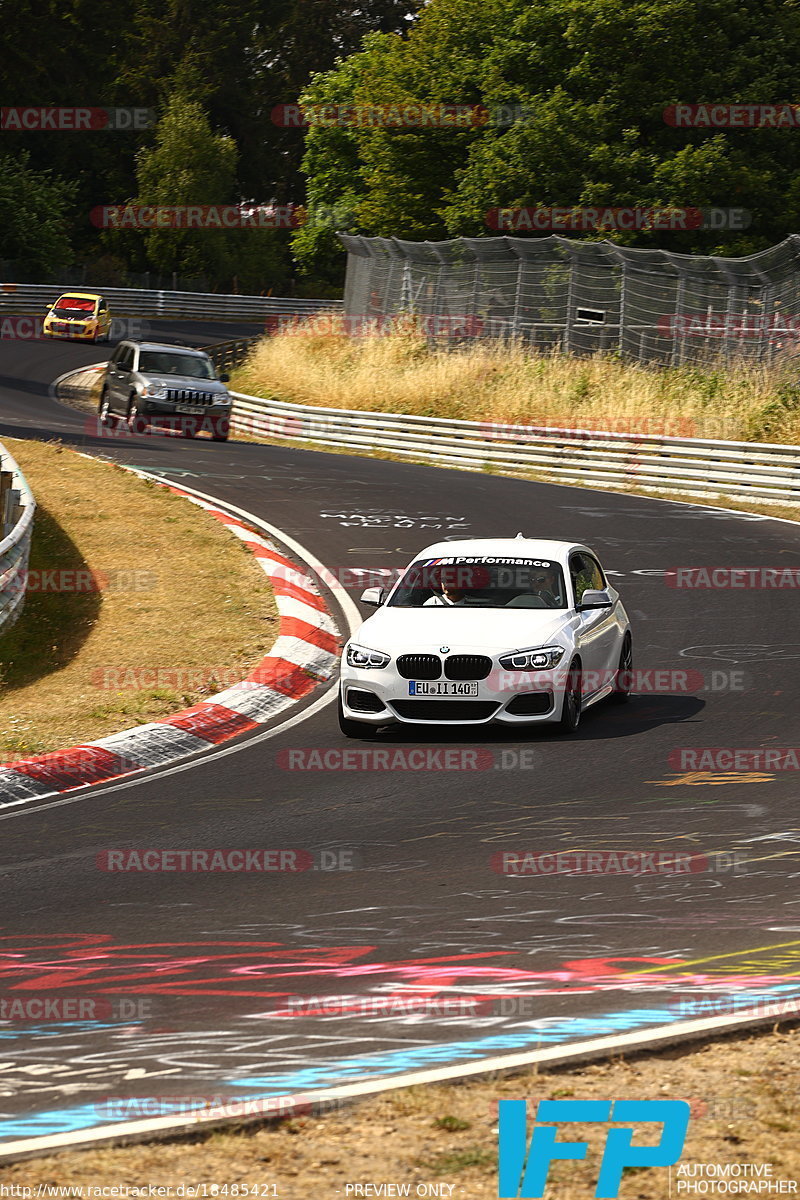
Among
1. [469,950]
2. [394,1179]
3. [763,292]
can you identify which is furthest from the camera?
[763,292]

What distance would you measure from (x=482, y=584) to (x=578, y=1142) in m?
8.38

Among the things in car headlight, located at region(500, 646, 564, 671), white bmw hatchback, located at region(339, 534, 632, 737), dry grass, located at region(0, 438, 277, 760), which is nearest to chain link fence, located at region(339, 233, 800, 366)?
dry grass, located at region(0, 438, 277, 760)

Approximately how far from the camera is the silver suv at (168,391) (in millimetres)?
32500

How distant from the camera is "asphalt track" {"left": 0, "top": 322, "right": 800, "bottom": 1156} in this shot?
5.54 m

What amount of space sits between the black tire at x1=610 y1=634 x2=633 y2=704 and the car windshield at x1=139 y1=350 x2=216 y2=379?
68.5ft

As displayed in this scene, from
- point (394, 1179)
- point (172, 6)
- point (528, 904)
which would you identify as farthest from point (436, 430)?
point (172, 6)

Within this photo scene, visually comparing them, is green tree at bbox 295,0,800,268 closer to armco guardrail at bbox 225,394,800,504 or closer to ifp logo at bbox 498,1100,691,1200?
armco guardrail at bbox 225,394,800,504

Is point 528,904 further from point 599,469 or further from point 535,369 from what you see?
point 535,369

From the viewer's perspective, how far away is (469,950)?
266 inches

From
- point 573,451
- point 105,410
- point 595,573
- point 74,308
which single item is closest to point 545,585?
point 595,573

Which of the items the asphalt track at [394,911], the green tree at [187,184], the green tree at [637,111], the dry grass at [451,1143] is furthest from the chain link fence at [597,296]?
the green tree at [187,184]

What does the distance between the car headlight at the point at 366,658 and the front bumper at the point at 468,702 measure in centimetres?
5

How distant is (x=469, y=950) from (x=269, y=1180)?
2477 mm

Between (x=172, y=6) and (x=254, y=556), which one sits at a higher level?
(x=172, y=6)
